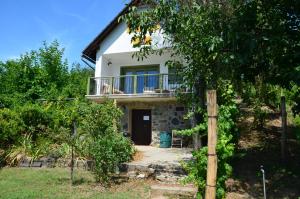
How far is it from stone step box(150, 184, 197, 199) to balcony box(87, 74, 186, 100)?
285 inches

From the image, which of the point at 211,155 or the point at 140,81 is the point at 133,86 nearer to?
the point at 140,81

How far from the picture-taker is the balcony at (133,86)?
1659cm

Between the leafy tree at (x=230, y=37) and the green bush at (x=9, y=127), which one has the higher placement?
the leafy tree at (x=230, y=37)

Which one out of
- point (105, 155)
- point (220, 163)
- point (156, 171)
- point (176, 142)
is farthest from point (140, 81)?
point (220, 163)

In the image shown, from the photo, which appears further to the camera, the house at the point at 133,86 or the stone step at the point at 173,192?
the house at the point at 133,86

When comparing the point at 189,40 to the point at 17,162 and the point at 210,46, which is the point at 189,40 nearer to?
the point at 210,46

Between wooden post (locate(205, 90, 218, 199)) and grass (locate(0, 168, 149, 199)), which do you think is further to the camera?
grass (locate(0, 168, 149, 199))

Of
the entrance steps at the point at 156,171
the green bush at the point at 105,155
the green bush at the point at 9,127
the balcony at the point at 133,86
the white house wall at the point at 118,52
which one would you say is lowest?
the entrance steps at the point at 156,171

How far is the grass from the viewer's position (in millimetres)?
8825

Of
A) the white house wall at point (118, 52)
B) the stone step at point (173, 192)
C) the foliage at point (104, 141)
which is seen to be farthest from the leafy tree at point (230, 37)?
the white house wall at point (118, 52)

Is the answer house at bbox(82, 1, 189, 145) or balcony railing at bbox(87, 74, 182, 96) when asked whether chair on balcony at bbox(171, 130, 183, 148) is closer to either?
house at bbox(82, 1, 189, 145)

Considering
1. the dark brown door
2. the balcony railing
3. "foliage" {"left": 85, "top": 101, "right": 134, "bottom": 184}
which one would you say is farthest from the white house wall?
"foliage" {"left": 85, "top": 101, "right": 134, "bottom": 184}

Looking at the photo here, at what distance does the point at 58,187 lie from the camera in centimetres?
967

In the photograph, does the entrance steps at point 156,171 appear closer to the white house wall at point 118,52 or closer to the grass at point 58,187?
the grass at point 58,187
